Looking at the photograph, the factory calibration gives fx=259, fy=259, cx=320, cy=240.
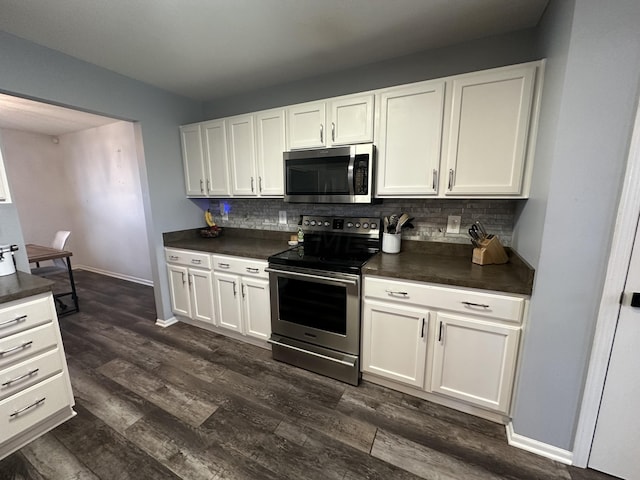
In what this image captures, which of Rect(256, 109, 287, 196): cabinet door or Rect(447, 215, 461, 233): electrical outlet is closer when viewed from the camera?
Rect(447, 215, 461, 233): electrical outlet

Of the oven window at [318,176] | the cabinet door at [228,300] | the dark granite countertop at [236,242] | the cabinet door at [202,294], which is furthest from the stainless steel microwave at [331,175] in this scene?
the cabinet door at [202,294]

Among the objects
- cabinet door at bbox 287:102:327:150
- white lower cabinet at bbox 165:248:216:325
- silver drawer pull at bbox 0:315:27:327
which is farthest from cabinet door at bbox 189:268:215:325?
cabinet door at bbox 287:102:327:150

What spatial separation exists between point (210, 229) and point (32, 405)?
1933 mm

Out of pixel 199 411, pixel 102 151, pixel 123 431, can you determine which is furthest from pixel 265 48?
pixel 102 151

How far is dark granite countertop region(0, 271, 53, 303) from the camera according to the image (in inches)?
54.0

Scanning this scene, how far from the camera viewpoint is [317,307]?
2.00 meters

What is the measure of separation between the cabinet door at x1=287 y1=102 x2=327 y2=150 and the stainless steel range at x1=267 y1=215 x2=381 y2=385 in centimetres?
73

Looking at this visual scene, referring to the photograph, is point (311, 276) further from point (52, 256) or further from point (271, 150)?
point (52, 256)

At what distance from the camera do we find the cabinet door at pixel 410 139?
1.76m

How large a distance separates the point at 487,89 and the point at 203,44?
1948 mm

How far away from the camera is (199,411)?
172 centimetres

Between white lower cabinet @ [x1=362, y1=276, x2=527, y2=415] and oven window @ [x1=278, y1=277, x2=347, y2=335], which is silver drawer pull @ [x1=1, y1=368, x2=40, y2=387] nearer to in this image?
oven window @ [x1=278, y1=277, x2=347, y2=335]

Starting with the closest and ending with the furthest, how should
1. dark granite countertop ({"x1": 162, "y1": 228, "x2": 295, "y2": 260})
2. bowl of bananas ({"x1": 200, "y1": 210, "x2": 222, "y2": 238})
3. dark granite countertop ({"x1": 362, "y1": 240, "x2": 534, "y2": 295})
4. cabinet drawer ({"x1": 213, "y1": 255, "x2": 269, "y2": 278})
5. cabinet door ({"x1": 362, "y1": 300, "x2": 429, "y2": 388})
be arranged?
1. dark granite countertop ({"x1": 362, "y1": 240, "x2": 534, "y2": 295})
2. cabinet door ({"x1": 362, "y1": 300, "x2": 429, "y2": 388})
3. cabinet drawer ({"x1": 213, "y1": 255, "x2": 269, "y2": 278})
4. dark granite countertop ({"x1": 162, "y1": 228, "x2": 295, "y2": 260})
5. bowl of bananas ({"x1": 200, "y1": 210, "x2": 222, "y2": 238})

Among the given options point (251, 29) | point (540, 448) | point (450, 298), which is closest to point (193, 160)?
point (251, 29)
